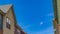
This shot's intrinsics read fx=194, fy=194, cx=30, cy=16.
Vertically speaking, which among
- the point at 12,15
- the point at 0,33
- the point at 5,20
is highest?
the point at 12,15

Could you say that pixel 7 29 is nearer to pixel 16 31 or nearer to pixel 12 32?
pixel 12 32

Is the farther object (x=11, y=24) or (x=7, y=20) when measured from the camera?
(x=11, y=24)

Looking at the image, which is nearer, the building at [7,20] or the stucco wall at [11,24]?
the building at [7,20]

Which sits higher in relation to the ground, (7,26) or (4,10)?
(4,10)

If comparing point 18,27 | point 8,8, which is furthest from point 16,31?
point 8,8

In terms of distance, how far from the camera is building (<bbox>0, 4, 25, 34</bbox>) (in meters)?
36.8

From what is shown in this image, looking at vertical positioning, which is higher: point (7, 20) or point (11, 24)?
point (11, 24)

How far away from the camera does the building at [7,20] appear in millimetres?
36781

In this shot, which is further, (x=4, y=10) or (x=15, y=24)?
(x=15, y=24)

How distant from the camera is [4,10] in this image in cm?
3884

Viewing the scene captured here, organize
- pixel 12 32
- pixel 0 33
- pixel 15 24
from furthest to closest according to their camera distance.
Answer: pixel 15 24 → pixel 12 32 → pixel 0 33

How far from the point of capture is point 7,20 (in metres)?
39.1

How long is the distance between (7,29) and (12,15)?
5.31 meters

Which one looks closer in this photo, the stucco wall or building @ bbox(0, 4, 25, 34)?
building @ bbox(0, 4, 25, 34)
